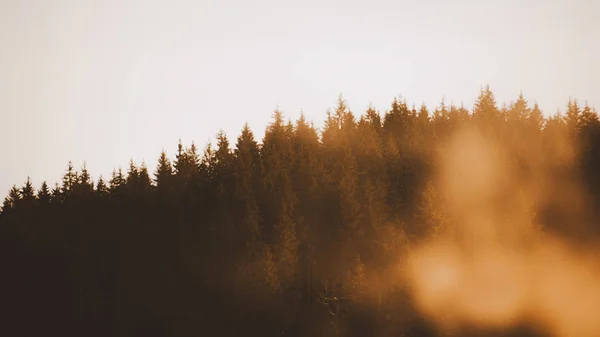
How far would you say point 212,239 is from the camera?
42.4m

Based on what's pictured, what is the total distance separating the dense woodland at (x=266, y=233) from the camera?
37.1 meters

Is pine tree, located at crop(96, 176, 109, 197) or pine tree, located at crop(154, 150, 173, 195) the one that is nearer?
pine tree, located at crop(154, 150, 173, 195)

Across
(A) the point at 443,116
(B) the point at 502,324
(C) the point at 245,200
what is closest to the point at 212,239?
(C) the point at 245,200

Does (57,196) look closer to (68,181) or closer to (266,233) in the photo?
(68,181)

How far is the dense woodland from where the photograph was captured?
122 feet

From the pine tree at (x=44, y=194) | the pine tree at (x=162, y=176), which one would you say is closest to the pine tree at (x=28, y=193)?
the pine tree at (x=44, y=194)

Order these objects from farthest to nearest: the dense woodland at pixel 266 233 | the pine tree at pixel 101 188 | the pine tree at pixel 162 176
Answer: the pine tree at pixel 101 188 → the pine tree at pixel 162 176 → the dense woodland at pixel 266 233

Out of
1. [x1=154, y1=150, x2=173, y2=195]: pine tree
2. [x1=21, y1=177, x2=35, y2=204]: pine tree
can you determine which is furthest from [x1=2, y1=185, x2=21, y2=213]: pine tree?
[x1=154, y1=150, x2=173, y2=195]: pine tree

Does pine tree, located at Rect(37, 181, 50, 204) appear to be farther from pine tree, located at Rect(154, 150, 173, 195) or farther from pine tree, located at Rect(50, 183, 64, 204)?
pine tree, located at Rect(154, 150, 173, 195)

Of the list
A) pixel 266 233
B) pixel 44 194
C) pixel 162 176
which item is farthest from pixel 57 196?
pixel 266 233

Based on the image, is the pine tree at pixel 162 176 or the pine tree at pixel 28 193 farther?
the pine tree at pixel 28 193

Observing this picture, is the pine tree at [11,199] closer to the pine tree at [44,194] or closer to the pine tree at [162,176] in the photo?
the pine tree at [44,194]

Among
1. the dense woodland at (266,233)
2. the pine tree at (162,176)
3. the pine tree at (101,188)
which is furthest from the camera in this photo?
the pine tree at (101,188)

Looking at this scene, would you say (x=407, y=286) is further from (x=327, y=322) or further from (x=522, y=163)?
(x=522, y=163)
